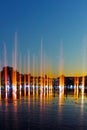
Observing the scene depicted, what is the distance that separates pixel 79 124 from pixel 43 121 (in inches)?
74.2

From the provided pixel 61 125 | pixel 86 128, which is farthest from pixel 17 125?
pixel 86 128

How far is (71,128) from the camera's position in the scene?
663 inches

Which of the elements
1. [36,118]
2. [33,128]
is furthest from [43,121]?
[33,128]

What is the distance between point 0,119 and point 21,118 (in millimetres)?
1060

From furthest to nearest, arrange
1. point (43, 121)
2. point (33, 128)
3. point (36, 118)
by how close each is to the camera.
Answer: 1. point (36, 118)
2. point (43, 121)
3. point (33, 128)

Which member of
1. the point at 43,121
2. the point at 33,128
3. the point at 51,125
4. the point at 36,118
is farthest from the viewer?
the point at 36,118

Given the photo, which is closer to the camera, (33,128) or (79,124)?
(33,128)

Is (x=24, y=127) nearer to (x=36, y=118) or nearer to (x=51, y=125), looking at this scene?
(x=51, y=125)

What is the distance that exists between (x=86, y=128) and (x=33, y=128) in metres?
2.14

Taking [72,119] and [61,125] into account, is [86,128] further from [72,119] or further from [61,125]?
[72,119]

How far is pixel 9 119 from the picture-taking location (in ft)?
65.7

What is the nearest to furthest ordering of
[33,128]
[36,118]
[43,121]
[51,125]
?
[33,128], [51,125], [43,121], [36,118]

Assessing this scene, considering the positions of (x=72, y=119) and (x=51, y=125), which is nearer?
(x=51, y=125)

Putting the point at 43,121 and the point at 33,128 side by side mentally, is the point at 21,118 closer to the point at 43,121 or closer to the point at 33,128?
the point at 43,121
